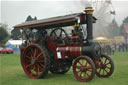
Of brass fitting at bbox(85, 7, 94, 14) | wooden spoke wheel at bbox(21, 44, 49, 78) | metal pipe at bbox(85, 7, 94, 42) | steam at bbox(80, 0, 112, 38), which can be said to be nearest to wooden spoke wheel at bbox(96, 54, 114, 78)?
metal pipe at bbox(85, 7, 94, 42)

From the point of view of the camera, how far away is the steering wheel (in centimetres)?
799

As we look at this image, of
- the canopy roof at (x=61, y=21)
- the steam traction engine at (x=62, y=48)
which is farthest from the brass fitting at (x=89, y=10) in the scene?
the canopy roof at (x=61, y=21)

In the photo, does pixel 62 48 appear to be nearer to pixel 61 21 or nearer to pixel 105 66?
pixel 61 21

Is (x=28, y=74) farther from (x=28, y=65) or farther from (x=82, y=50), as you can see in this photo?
(x=82, y=50)

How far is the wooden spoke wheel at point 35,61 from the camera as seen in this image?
7409 millimetres

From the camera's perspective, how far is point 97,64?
7.21m

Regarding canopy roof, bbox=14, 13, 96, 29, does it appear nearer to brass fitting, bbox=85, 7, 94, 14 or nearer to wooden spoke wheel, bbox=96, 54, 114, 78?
brass fitting, bbox=85, 7, 94, 14

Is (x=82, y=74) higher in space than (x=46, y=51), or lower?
lower

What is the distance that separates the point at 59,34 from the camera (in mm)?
8305

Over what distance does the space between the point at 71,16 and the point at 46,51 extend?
1.61m

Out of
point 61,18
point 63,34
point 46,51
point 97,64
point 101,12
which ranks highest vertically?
point 101,12

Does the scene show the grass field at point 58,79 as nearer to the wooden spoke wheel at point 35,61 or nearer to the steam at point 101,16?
the wooden spoke wheel at point 35,61

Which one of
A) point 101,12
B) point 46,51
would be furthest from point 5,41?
point 46,51

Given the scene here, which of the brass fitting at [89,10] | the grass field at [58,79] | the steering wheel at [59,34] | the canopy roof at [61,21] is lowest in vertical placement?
the grass field at [58,79]
